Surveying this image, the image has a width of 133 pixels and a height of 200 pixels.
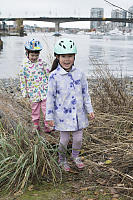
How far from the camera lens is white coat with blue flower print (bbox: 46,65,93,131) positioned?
3.17 meters

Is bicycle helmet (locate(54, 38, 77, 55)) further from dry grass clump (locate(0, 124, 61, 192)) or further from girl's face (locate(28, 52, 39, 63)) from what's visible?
girl's face (locate(28, 52, 39, 63))

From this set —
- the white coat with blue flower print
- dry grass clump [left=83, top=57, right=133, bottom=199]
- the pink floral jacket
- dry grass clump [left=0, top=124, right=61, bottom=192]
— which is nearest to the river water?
dry grass clump [left=83, top=57, right=133, bottom=199]

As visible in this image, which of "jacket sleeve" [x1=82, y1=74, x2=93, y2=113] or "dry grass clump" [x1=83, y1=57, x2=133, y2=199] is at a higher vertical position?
"jacket sleeve" [x1=82, y1=74, x2=93, y2=113]

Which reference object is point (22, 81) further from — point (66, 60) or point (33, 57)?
point (66, 60)

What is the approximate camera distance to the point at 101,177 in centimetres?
316

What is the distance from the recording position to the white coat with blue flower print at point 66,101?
317 centimetres

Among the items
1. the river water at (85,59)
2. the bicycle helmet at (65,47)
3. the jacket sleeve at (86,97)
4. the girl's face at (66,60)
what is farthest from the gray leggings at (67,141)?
the river water at (85,59)

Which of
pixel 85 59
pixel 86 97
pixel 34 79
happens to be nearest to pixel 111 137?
pixel 86 97

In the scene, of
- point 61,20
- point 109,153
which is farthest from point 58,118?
point 61,20

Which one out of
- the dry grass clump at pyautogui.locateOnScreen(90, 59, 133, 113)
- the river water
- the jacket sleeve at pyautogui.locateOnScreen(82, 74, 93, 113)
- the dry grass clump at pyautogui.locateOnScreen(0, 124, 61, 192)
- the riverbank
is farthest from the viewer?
the river water

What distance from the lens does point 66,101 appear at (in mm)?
3184

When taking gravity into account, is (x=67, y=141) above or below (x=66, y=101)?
below

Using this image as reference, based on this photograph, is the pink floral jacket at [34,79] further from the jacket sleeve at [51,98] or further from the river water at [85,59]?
the jacket sleeve at [51,98]

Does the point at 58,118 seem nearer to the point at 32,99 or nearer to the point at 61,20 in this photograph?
the point at 32,99
